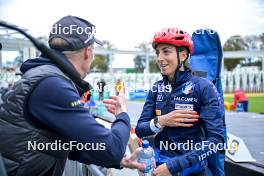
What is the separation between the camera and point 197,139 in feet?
8.91

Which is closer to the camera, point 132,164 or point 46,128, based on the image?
point 46,128

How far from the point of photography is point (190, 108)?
8.80ft

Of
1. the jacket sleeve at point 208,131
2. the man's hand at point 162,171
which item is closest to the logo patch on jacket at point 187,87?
the jacket sleeve at point 208,131

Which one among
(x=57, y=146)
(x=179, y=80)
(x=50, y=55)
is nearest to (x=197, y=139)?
(x=179, y=80)

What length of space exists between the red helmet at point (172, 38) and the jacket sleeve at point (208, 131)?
0.49 meters

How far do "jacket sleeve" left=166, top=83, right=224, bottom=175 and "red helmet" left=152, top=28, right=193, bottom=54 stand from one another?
0.49 meters

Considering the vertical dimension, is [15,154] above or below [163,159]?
above

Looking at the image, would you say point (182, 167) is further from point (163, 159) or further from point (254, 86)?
point (254, 86)

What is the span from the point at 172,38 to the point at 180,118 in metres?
0.70

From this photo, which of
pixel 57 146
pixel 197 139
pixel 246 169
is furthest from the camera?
pixel 246 169

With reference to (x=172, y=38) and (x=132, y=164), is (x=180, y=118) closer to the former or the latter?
(x=132, y=164)

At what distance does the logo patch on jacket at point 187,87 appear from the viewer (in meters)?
2.70

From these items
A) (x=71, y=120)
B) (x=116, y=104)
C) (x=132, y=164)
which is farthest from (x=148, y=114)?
(x=71, y=120)

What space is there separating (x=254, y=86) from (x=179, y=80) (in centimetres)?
3994
